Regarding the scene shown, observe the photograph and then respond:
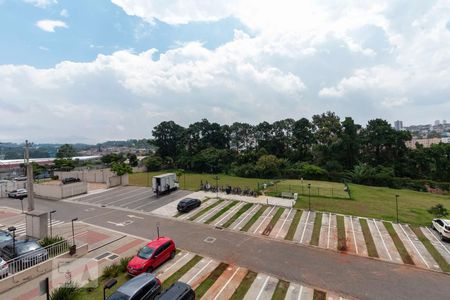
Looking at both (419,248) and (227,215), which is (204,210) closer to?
(227,215)

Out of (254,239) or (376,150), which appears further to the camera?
(376,150)

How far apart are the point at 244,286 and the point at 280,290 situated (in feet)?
5.74

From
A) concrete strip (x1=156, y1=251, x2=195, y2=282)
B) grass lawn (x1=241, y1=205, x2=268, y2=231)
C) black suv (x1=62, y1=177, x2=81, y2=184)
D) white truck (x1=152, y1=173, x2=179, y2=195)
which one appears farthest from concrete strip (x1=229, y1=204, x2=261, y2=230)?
black suv (x1=62, y1=177, x2=81, y2=184)

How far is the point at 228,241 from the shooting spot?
1811cm

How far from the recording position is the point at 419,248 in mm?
16844

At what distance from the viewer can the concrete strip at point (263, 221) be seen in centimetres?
2028

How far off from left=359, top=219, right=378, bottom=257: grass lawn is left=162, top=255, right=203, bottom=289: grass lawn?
11.1 m

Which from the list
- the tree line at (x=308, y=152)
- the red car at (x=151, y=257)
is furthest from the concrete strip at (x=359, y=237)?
the tree line at (x=308, y=152)

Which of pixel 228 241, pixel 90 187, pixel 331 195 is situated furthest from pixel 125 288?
pixel 90 187

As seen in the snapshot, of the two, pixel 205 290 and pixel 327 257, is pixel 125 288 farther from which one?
pixel 327 257

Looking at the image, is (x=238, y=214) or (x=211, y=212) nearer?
(x=238, y=214)

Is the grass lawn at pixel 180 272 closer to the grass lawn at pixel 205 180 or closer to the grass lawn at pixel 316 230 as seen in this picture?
the grass lawn at pixel 316 230

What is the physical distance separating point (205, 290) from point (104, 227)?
13201mm

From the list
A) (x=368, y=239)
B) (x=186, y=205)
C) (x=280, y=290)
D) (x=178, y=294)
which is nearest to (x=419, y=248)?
(x=368, y=239)
